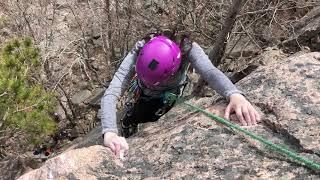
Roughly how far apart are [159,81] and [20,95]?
1.98 metres

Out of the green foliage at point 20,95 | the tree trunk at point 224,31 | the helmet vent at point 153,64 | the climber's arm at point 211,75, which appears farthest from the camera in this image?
the green foliage at point 20,95

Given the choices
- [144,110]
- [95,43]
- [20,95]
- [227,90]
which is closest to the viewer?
[227,90]

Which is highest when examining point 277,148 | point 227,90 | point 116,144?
point 227,90

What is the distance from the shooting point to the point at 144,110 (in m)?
3.61

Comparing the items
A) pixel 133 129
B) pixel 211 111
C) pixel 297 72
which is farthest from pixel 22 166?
pixel 297 72

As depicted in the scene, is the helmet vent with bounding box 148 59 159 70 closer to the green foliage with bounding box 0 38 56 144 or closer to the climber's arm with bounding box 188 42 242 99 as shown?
the climber's arm with bounding box 188 42 242 99

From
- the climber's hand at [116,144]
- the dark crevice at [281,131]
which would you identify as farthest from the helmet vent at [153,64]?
the dark crevice at [281,131]

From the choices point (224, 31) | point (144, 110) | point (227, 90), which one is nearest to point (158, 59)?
point (227, 90)

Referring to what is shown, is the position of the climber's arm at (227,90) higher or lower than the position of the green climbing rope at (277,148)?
higher

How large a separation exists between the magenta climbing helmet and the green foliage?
1832 millimetres

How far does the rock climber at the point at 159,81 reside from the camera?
2270 millimetres

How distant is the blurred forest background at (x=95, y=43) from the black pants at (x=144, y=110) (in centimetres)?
55

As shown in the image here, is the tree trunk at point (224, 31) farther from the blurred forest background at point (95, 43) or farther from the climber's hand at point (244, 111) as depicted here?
the climber's hand at point (244, 111)

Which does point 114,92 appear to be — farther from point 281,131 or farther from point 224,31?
point 224,31
